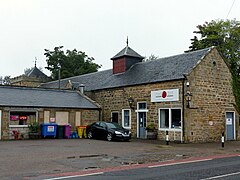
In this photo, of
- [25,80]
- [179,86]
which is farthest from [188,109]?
[25,80]

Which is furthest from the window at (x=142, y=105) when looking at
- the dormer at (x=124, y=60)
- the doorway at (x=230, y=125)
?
the doorway at (x=230, y=125)

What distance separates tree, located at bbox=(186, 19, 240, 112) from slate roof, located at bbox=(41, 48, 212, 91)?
1291 cm

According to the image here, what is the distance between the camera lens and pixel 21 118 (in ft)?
87.9

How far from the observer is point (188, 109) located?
964 inches

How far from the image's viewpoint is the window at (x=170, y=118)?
82.6 ft

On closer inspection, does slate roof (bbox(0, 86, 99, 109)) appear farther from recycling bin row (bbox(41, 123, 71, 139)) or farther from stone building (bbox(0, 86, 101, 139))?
recycling bin row (bbox(41, 123, 71, 139))

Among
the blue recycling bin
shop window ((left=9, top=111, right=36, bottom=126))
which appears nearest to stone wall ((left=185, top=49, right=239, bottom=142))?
the blue recycling bin

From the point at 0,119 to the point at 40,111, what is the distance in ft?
10.7

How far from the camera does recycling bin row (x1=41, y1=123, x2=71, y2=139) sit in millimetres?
26703

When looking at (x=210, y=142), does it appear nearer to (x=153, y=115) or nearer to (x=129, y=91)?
(x=153, y=115)

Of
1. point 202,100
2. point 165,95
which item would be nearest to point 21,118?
point 165,95

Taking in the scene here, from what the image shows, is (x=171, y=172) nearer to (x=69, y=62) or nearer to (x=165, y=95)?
(x=165, y=95)

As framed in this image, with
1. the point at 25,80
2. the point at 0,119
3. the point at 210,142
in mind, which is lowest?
the point at 210,142

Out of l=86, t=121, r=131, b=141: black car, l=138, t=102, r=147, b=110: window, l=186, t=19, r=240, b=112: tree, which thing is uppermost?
l=186, t=19, r=240, b=112: tree
